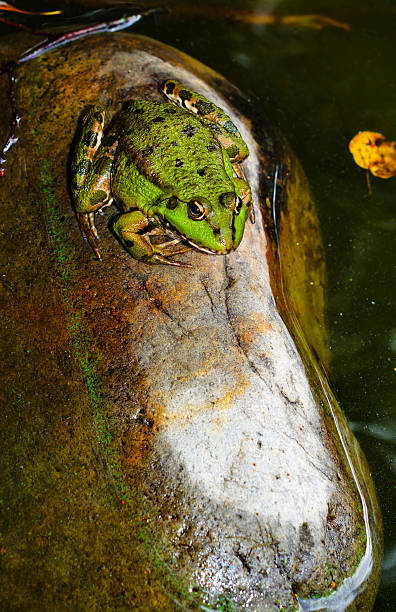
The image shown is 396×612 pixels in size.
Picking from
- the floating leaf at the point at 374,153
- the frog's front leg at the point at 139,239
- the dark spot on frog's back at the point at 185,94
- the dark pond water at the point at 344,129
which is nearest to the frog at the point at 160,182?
the frog's front leg at the point at 139,239

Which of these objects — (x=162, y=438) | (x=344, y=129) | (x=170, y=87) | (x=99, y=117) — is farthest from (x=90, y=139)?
(x=344, y=129)

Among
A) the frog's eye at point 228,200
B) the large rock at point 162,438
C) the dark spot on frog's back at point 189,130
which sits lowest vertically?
the large rock at point 162,438

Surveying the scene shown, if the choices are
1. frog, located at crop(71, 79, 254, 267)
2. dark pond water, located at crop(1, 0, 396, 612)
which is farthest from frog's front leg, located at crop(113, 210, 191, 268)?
dark pond water, located at crop(1, 0, 396, 612)

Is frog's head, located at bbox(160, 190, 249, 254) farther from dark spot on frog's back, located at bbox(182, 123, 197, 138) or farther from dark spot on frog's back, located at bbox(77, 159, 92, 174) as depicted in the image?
dark spot on frog's back, located at bbox(77, 159, 92, 174)

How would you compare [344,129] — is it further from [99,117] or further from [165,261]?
[165,261]

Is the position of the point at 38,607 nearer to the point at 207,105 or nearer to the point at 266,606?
the point at 266,606

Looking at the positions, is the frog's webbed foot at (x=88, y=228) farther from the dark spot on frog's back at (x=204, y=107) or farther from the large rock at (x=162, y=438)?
the dark spot on frog's back at (x=204, y=107)

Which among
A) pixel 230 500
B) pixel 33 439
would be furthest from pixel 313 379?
pixel 33 439
